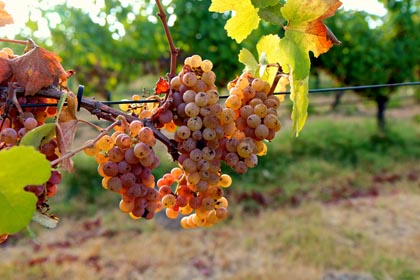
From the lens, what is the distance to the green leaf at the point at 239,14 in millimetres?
575

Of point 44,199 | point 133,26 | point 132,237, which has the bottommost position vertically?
point 132,237

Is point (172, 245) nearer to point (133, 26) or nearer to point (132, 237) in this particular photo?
point (132, 237)

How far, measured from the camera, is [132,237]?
3527 mm

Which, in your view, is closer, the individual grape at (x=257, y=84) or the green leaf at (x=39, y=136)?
the green leaf at (x=39, y=136)

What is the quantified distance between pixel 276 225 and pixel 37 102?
3.23 meters

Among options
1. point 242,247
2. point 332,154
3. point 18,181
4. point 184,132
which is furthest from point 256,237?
point 18,181

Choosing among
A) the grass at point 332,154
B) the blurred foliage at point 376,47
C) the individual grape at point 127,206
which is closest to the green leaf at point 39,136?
the individual grape at point 127,206

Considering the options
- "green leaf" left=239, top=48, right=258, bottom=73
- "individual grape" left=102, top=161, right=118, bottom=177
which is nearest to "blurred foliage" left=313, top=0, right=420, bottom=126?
"green leaf" left=239, top=48, right=258, bottom=73

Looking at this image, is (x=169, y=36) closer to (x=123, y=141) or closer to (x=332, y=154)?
(x=123, y=141)

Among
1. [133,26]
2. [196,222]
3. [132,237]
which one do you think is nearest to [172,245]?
[132,237]

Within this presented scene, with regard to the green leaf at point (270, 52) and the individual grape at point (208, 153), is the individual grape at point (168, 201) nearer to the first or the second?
the individual grape at point (208, 153)

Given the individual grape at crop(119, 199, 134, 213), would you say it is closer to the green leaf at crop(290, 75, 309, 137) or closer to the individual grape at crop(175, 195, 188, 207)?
the individual grape at crop(175, 195, 188, 207)

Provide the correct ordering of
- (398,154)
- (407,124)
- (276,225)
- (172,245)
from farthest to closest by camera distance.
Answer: (407,124), (398,154), (276,225), (172,245)

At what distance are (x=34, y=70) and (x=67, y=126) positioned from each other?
0.07 metres
